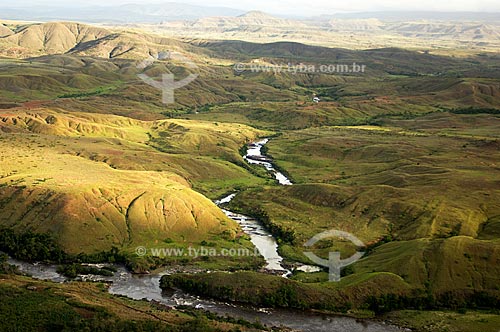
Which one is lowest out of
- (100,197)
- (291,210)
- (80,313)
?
(291,210)

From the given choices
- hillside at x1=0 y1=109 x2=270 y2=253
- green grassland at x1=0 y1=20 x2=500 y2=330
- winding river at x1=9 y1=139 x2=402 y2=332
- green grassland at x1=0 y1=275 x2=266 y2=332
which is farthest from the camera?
hillside at x1=0 y1=109 x2=270 y2=253

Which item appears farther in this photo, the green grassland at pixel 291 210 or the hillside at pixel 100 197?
the hillside at pixel 100 197

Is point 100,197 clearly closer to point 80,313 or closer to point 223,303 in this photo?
point 223,303

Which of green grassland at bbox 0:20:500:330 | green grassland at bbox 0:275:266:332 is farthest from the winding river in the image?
green grassland at bbox 0:275:266:332

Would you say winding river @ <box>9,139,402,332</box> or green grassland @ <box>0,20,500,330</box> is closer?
winding river @ <box>9,139,402,332</box>

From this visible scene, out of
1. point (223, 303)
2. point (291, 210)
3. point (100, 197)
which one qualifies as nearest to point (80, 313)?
point (223, 303)

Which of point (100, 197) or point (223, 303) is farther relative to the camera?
point (100, 197)

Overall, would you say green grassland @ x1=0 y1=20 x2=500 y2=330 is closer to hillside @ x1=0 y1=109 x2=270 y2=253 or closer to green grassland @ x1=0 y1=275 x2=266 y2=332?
hillside @ x1=0 y1=109 x2=270 y2=253

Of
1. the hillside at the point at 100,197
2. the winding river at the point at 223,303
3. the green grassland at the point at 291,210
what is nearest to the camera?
the winding river at the point at 223,303

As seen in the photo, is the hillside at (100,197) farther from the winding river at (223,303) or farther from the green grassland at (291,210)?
the winding river at (223,303)

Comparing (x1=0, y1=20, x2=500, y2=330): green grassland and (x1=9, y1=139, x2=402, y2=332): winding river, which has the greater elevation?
(x1=0, y1=20, x2=500, y2=330): green grassland

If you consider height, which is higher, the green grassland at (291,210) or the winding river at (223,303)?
the green grassland at (291,210)

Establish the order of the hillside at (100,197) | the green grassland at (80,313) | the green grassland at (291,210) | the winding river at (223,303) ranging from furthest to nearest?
the hillside at (100,197)
the green grassland at (291,210)
the winding river at (223,303)
the green grassland at (80,313)

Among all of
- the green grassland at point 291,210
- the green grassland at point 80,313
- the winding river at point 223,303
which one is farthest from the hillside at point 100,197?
the green grassland at point 80,313
